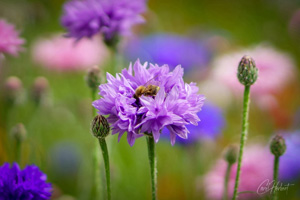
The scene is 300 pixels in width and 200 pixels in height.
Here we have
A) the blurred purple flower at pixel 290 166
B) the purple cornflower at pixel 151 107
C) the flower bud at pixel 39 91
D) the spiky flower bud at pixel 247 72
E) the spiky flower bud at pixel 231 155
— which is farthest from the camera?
the flower bud at pixel 39 91

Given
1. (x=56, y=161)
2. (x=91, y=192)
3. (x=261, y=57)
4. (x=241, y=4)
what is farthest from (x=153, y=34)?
(x=241, y=4)

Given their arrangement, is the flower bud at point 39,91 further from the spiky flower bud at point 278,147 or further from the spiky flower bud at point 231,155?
the spiky flower bud at point 278,147

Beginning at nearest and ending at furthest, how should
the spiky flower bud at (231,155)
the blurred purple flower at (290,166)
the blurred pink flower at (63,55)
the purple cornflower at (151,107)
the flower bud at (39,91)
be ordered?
the purple cornflower at (151,107) → the spiky flower bud at (231,155) → the blurred purple flower at (290,166) → the flower bud at (39,91) → the blurred pink flower at (63,55)

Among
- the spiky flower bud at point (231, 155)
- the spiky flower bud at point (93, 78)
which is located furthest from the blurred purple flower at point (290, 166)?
the spiky flower bud at point (93, 78)

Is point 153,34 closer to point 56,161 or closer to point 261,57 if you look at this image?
point 261,57

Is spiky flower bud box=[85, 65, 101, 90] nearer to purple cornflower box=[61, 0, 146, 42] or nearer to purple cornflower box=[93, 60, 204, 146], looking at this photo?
purple cornflower box=[61, 0, 146, 42]

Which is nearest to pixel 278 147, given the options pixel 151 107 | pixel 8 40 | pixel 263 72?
pixel 151 107
